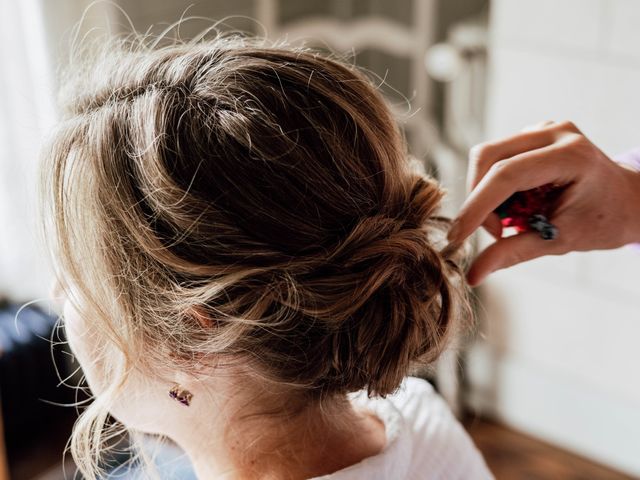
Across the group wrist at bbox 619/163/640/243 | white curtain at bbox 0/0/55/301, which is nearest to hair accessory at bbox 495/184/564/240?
wrist at bbox 619/163/640/243

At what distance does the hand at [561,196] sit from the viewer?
0.94m

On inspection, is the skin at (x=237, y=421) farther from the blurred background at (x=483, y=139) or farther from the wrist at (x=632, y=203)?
the blurred background at (x=483, y=139)

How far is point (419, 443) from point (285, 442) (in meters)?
0.21

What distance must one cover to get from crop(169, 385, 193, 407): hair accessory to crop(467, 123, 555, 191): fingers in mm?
427

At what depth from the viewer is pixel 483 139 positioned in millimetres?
2381

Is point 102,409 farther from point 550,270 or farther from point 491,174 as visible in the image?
point 550,270

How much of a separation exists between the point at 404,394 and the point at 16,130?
129 cm

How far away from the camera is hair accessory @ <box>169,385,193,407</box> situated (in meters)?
0.99

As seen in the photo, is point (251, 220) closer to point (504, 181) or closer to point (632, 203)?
point (504, 181)

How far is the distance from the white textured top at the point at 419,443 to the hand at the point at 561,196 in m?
0.22

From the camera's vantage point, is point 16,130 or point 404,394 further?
point 16,130

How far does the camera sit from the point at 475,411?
261 cm

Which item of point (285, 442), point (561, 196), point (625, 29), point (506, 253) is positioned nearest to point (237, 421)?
point (285, 442)

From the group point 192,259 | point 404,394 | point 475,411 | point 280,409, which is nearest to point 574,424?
point 475,411
